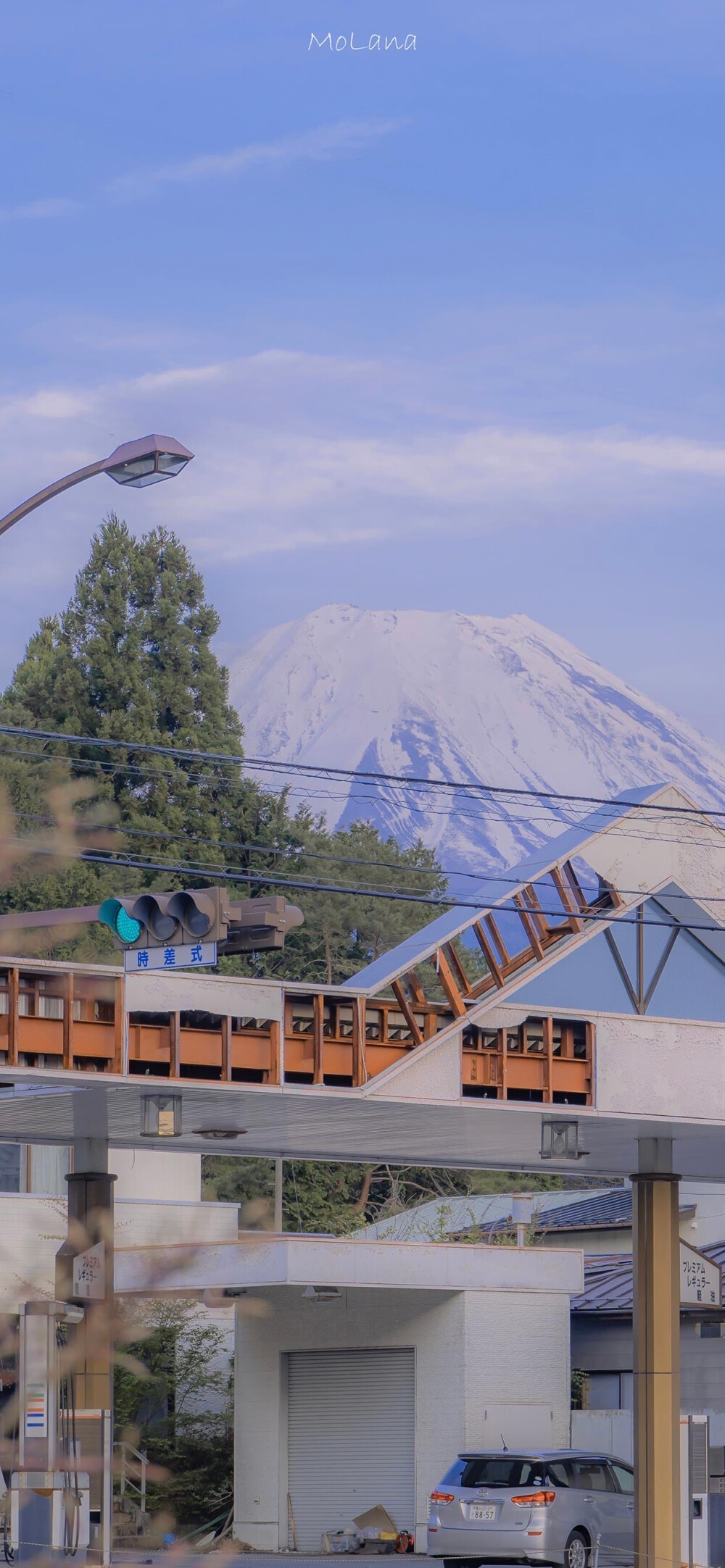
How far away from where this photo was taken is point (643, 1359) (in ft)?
78.6

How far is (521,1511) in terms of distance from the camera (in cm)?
2142

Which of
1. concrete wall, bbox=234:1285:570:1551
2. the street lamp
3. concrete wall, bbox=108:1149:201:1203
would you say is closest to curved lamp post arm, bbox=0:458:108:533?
the street lamp

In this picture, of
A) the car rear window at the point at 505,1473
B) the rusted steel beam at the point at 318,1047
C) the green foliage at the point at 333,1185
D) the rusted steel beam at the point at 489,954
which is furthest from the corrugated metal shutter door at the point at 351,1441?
the green foliage at the point at 333,1185

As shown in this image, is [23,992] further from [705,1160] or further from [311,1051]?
[705,1160]

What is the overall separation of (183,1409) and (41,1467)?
66.6 feet

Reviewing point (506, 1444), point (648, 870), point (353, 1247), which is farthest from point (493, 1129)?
point (506, 1444)

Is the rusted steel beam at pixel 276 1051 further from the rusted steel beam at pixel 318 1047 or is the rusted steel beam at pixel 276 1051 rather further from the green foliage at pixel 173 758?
the green foliage at pixel 173 758

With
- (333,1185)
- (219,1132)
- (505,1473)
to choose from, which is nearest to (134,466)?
(219,1132)

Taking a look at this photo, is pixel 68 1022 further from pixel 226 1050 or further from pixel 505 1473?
pixel 505 1473

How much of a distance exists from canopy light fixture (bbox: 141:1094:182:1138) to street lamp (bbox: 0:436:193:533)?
23.8ft

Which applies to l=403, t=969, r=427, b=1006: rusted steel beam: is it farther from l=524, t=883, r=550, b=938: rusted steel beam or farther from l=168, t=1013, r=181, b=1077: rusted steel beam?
l=168, t=1013, r=181, b=1077: rusted steel beam

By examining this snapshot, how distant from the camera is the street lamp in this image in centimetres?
1386

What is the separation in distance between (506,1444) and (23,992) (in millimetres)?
13437

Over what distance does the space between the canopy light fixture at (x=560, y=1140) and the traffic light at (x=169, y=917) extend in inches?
316
